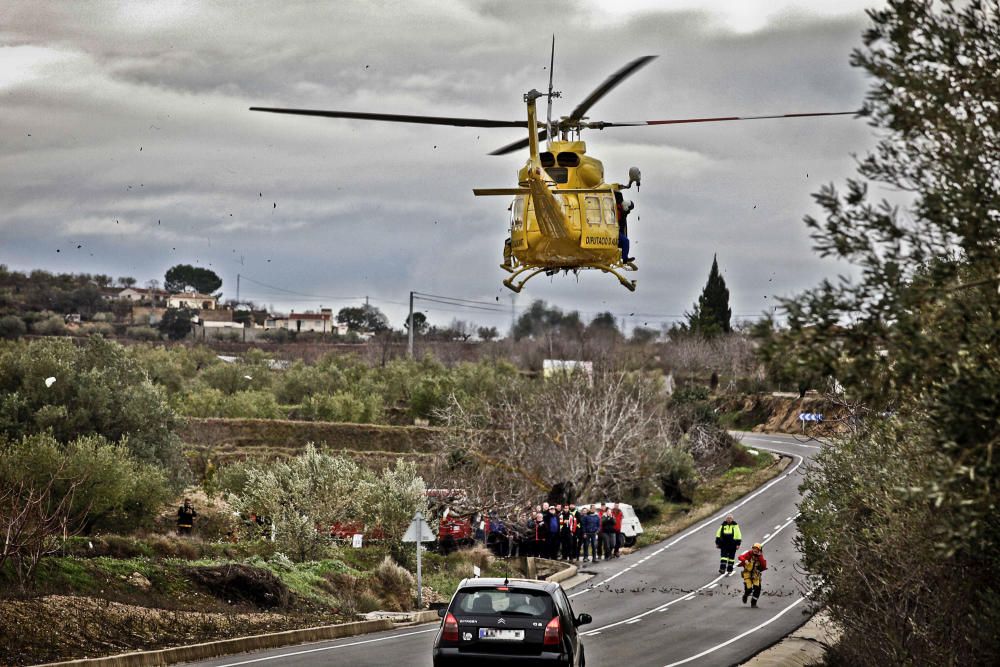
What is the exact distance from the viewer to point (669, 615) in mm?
30859

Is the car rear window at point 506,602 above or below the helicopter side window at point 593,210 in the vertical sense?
below

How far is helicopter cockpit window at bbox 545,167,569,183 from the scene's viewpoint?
3003 cm

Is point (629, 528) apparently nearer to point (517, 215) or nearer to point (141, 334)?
point (517, 215)

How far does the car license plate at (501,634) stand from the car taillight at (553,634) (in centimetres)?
30

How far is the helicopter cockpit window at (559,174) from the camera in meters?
30.0

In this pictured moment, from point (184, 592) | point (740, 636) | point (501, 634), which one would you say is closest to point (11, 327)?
point (184, 592)

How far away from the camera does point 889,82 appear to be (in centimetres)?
929

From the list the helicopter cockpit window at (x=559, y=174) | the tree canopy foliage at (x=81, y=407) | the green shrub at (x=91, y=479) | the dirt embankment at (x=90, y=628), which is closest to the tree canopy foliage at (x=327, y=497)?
the green shrub at (x=91, y=479)

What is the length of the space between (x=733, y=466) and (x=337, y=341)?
108 meters

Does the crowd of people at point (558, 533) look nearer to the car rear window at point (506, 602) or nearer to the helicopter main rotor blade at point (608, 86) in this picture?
the helicopter main rotor blade at point (608, 86)

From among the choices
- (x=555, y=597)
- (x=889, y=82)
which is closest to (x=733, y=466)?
(x=555, y=597)

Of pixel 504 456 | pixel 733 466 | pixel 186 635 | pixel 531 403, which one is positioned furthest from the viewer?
pixel 733 466

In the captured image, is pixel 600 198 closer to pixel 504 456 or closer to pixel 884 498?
pixel 884 498

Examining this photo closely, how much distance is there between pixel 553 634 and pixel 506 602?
0.70 m
